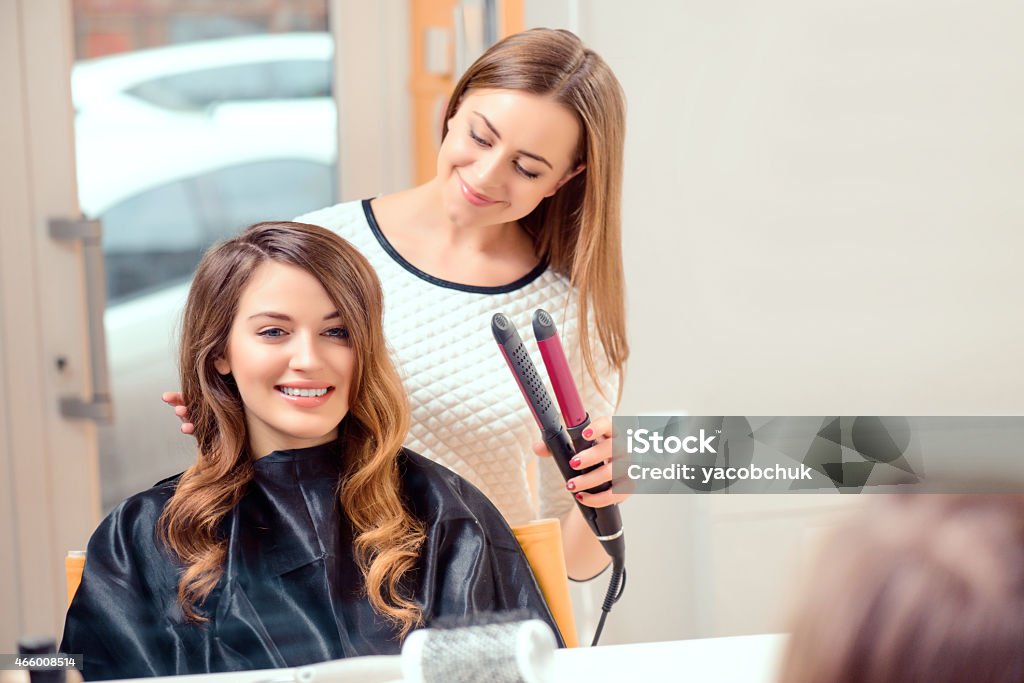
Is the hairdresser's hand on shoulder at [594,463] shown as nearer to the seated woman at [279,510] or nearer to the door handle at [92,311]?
the seated woman at [279,510]

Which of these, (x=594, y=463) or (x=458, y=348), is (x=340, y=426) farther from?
(x=594, y=463)

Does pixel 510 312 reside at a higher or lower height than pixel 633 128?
lower

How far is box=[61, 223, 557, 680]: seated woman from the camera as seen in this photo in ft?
2.74

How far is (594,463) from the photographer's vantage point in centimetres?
92

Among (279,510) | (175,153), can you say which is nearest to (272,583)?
(279,510)

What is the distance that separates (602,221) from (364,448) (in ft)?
0.95

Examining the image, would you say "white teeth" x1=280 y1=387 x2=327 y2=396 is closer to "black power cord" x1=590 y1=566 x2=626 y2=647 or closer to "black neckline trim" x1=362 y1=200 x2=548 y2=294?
"black neckline trim" x1=362 y1=200 x2=548 y2=294

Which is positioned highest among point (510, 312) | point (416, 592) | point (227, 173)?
point (227, 173)

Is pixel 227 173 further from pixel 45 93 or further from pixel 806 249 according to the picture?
pixel 806 249

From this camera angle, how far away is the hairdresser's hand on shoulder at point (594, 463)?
2.99ft

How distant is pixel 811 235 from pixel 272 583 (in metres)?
0.61

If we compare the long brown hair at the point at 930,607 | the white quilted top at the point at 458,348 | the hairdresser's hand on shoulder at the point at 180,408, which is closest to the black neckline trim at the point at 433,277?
the white quilted top at the point at 458,348

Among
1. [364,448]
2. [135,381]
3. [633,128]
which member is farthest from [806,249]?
[135,381]

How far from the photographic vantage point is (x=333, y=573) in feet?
2.87
